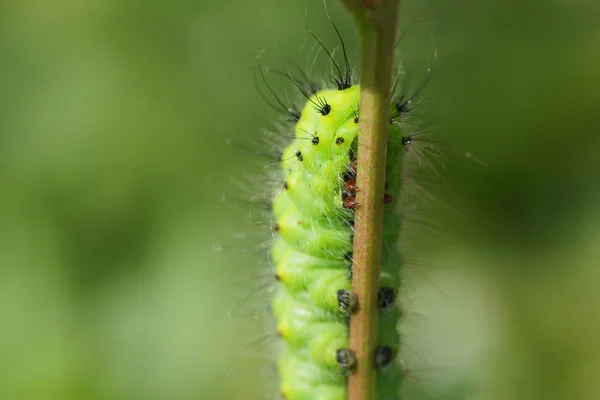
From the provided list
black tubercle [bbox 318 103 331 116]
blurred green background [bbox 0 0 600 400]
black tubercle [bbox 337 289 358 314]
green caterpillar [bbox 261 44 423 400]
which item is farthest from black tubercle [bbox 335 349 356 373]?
blurred green background [bbox 0 0 600 400]

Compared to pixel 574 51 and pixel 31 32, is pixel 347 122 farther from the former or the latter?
pixel 31 32

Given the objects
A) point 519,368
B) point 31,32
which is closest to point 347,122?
point 519,368

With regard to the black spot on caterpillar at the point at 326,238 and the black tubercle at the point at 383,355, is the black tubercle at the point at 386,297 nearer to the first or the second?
the black spot on caterpillar at the point at 326,238

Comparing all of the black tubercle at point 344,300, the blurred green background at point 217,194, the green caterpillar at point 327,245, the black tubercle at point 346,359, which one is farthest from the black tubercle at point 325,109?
the blurred green background at point 217,194

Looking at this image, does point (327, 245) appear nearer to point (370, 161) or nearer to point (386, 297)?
point (386, 297)

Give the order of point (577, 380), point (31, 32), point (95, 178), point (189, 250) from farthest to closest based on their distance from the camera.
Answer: point (31, 32), point (95, 178), point (189, 250), point (577, 380)

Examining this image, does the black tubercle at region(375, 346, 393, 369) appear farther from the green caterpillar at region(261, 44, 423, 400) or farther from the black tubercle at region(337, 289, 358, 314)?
the black tubercle at region(337, 289, 358, 314)

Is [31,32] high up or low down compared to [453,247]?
up
